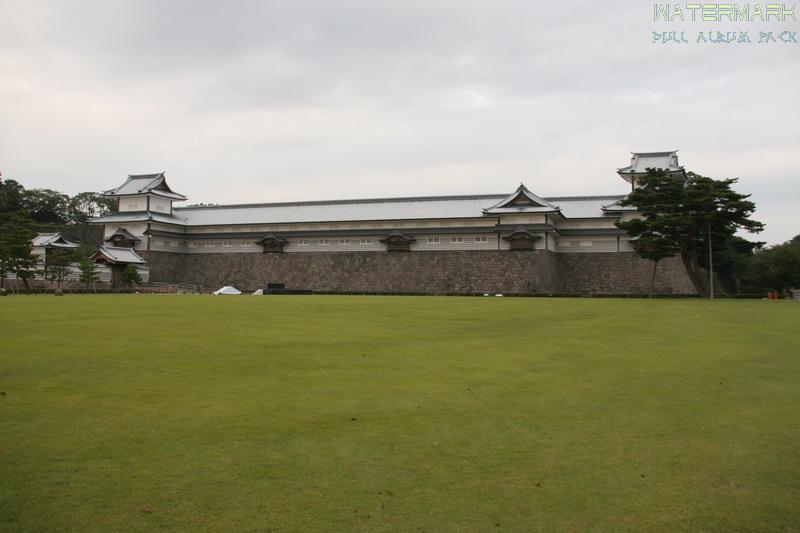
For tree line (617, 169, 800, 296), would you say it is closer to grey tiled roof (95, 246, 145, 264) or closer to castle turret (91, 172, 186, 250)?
grey tiled roof (95, 246, 145, 264)

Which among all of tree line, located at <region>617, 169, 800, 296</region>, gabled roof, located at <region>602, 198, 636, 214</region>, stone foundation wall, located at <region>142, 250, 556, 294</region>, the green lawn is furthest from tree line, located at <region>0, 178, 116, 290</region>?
gabled roof, located at <region>602, 198, 636, 214</region>

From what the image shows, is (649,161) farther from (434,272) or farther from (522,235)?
(434,272)

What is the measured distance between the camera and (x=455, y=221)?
168 feet

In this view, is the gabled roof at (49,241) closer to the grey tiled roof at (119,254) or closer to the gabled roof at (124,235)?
the gabled roof at (124,235)

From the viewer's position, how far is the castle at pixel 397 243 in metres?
48.2

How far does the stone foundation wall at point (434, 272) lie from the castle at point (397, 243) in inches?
3.3

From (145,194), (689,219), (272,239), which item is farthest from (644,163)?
(145,194)

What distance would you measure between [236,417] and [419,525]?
3.16m

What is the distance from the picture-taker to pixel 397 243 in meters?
52.3

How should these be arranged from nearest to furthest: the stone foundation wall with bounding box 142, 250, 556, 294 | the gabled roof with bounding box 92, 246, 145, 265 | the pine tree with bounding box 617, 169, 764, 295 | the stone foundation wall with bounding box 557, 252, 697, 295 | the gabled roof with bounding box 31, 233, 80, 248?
the pine tree with bounding box 617, 169, 764, 295 → the stone foundation wall with bounding box 557, 252, 697, 295 → the stone foundation wall with bounding box 142, 250, 556, 294 → the gabled roof with bounding box 92, 246, 145, 265 → the gabled roof with bounding box 31, 233, 80, 248

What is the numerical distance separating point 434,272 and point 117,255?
84.3ft

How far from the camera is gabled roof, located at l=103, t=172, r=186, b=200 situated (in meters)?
57.7

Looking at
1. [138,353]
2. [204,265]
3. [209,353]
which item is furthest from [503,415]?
[204,265]

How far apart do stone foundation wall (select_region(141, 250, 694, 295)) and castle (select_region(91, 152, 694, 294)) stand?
0.08 metres
